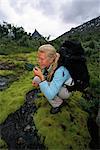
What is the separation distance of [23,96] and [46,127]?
5.12 feet

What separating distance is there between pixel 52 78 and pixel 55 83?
0.42m

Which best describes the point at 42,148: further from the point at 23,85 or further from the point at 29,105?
the point at 23,85

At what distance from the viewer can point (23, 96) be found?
812cm

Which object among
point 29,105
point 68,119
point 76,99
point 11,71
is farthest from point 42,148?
point 11,71

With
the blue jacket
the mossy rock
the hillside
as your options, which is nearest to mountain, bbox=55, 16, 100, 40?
the hillside

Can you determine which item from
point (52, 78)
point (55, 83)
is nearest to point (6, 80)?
point (52, 78)

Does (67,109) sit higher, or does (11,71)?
(11,71)

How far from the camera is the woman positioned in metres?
6.70

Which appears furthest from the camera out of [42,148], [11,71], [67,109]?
[11,71]

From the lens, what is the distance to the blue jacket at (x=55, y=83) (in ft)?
21.9

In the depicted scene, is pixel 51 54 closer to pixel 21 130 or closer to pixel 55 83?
pixel 55 83

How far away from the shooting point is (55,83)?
21.9ft

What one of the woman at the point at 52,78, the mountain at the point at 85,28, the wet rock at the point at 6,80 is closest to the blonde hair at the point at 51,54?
the woman at the point at 52,78

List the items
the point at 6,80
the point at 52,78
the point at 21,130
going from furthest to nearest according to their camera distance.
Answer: the point at 6,80, the point at 52,78, the point at 21,130
